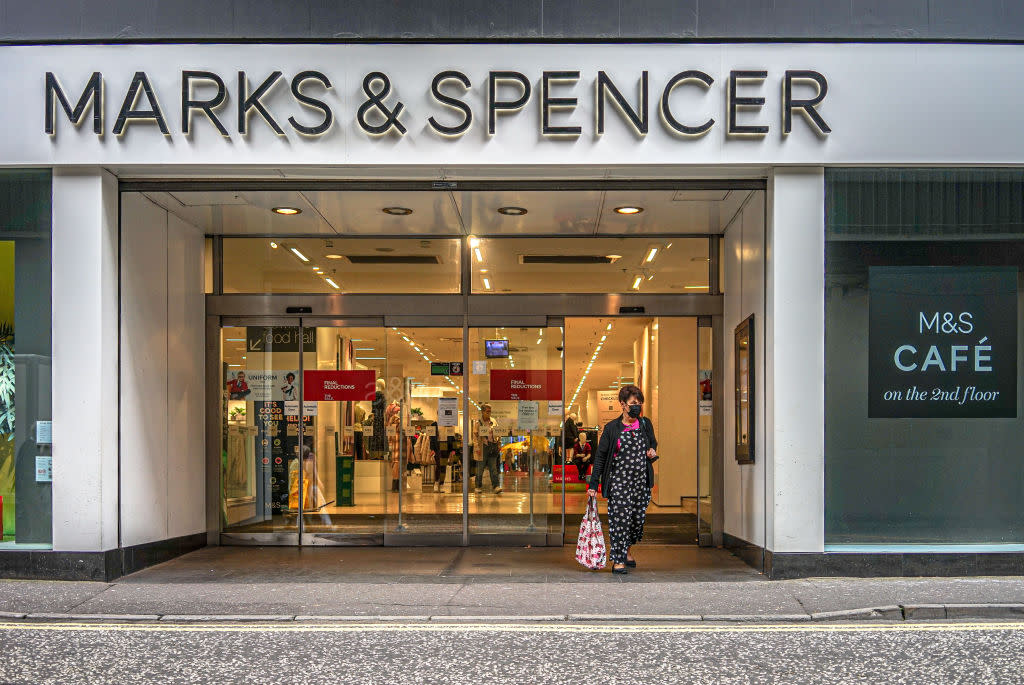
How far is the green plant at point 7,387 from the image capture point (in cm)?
921

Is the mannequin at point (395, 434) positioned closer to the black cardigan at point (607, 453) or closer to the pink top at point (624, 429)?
the black cardigan at point (607, 453)

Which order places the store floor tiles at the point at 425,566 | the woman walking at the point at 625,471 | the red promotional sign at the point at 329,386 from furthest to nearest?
the red promotional sign at the point at 329,386 → the woman walking at the point at 625,471 → the store floor tiles at the point at 425,566

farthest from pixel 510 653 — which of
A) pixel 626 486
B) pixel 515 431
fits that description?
pixel 515 431

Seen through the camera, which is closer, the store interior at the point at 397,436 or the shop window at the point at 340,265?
the store interior at the point at 397,436

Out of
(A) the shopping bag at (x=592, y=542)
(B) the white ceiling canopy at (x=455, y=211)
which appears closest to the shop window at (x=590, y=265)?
(B) the white ceiling canopy at (x=455, y=211)

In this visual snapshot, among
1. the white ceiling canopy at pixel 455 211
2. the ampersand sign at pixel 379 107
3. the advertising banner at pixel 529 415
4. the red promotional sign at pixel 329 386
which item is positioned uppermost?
the ampersand sign at pixel 379 107

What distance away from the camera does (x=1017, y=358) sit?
29.7 feet

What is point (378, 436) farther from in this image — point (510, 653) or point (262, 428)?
point (510, 653)

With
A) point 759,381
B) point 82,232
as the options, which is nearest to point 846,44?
point 759,381

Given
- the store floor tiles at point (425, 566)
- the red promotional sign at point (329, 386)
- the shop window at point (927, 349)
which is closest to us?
the shop window at point (927, 349)

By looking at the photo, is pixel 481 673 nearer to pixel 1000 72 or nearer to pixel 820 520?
pixel 820 520

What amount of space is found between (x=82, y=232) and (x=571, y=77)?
4.63 m

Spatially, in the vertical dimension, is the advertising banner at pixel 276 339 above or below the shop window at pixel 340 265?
below

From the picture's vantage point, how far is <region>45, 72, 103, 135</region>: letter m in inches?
346
